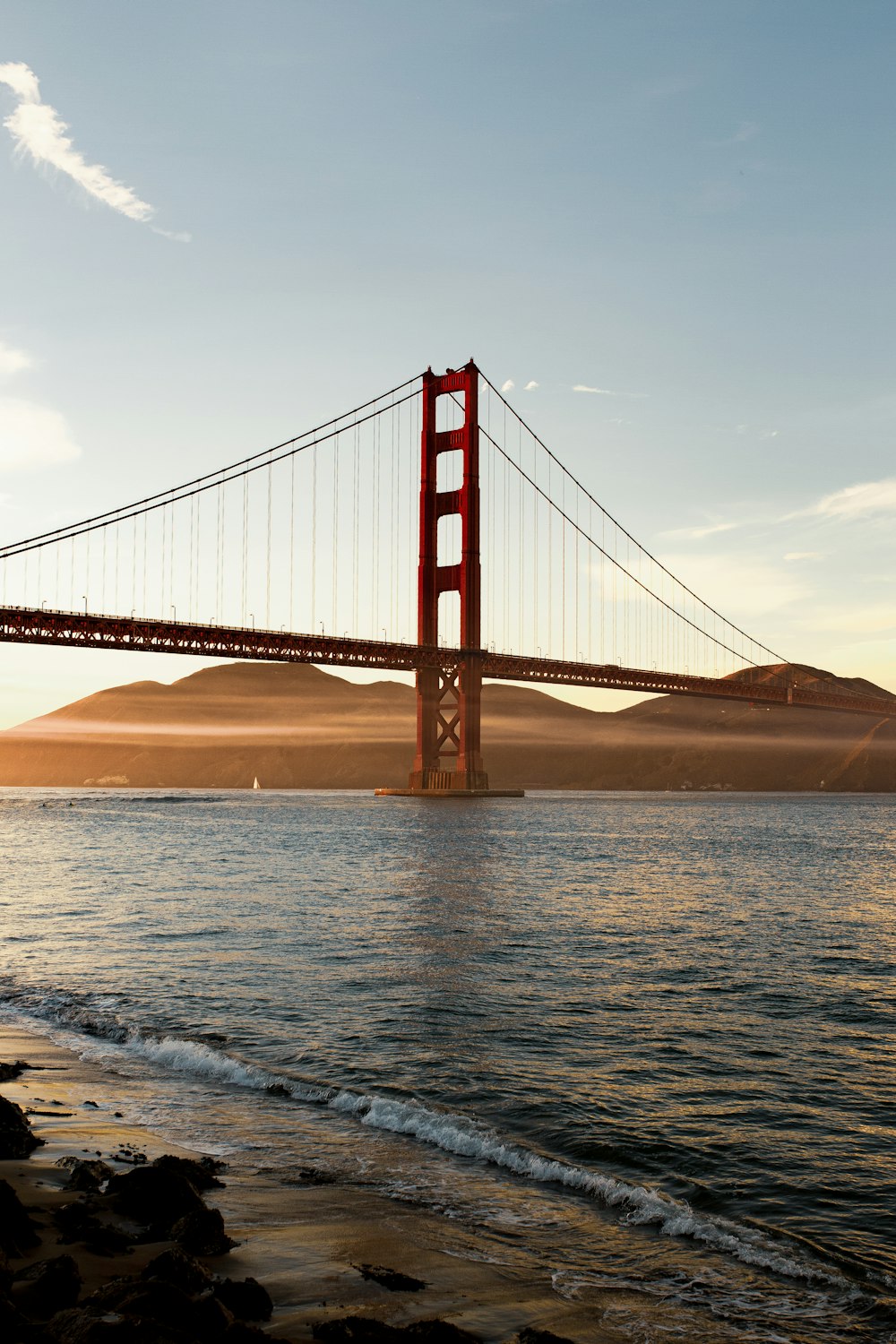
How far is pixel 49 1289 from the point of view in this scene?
528cm

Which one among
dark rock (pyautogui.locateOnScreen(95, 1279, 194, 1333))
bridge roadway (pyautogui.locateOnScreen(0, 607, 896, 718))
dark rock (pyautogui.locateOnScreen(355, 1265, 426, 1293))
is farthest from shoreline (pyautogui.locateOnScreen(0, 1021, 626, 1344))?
bridge roadway (pyautogui.locateOnScreen(0, 607, 896, 718))

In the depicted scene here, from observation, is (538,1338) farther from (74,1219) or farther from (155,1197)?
(74,1219)

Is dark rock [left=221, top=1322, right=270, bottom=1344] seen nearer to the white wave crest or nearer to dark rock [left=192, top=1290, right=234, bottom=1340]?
dark rock [left=192, top=1290, right=234, bottom=1340]

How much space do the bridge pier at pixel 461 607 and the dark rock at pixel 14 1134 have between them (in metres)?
79.2

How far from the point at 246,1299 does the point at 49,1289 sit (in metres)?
0.89

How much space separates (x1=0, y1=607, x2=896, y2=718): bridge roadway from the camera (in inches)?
2730

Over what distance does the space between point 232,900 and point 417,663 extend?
200ft

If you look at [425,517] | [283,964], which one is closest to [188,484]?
[425,517]

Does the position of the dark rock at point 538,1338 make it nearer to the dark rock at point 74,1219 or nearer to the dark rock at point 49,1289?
the dark rock at point 49,1289

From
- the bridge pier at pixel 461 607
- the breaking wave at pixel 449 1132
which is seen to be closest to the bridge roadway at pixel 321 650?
the bridge pier at pixel 461 607

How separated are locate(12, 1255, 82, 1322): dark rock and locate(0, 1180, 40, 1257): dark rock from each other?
47 centimetres

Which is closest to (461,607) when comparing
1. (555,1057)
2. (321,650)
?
(321,650)

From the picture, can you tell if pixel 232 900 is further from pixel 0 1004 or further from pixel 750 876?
pixel 750 876

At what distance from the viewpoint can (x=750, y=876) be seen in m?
34.7
